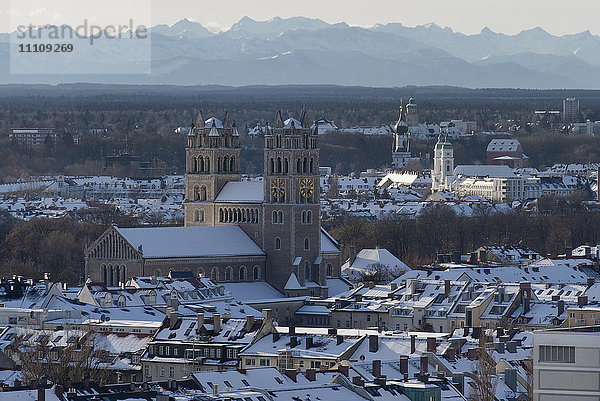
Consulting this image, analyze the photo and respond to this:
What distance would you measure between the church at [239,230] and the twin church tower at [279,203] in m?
0.05

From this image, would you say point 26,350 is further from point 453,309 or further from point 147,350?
point 453,309

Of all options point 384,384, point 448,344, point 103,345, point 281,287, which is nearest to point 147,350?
point 103,345

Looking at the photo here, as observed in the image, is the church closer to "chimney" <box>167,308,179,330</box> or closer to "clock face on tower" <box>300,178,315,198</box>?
"clock face on tower" <box>300,178,315,198</box>

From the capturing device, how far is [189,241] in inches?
4828

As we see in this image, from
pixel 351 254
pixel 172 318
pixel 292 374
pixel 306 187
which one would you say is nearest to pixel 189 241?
pixel 306 187

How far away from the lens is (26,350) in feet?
285

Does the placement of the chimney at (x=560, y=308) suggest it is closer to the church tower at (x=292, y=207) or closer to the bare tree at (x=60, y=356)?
the bare tree at (x=60, y=356)

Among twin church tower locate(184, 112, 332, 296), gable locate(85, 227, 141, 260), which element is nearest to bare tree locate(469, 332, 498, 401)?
gable locate(85, 227, 141, 260)

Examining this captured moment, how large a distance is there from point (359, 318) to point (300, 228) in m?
16.3

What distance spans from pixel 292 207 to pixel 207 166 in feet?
21.8

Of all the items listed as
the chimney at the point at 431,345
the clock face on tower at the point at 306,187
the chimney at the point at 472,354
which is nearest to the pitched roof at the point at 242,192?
the clock face on tower at the point at 306,187

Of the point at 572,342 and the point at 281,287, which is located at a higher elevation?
the point at 572,342

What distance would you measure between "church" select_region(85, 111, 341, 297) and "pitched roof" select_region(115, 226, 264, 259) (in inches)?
2.1

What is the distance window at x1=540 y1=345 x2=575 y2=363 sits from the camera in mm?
51094
